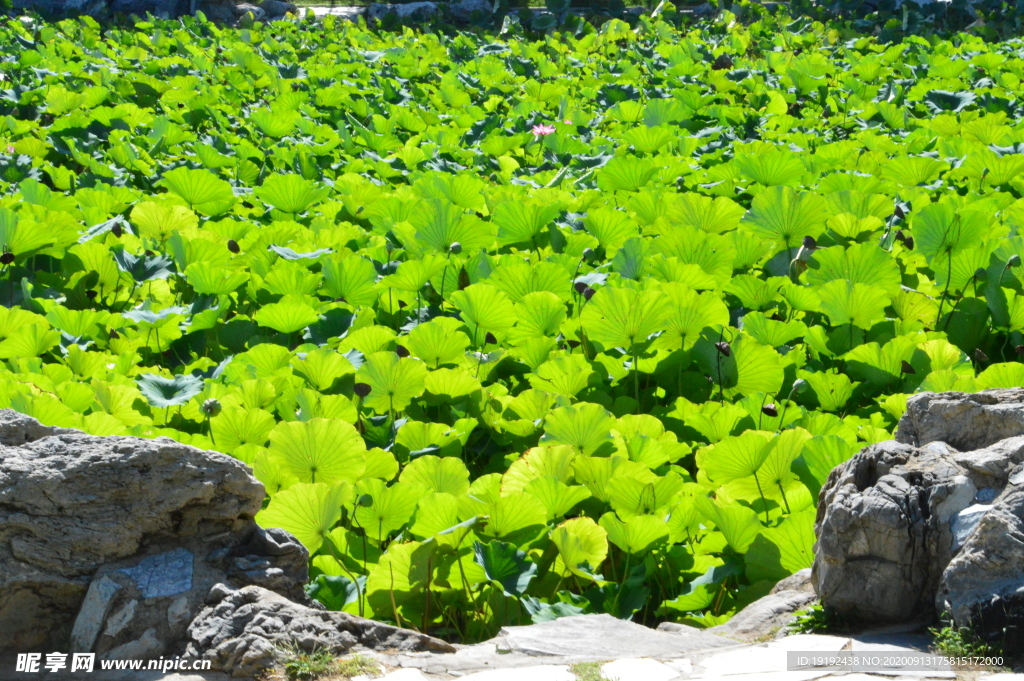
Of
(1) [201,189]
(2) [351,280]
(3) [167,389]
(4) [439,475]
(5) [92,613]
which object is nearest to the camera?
(5) [92,613]

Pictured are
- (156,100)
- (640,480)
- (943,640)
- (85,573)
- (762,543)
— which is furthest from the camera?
(156,100)

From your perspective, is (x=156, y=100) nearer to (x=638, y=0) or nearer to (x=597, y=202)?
(x=597, y=202)

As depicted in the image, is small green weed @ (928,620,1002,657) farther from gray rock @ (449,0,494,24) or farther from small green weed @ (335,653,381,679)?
gray rock @ (449,0,494,24)

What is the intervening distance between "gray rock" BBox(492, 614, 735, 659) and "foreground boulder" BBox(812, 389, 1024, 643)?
21 centimetres

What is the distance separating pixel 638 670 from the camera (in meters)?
1.24

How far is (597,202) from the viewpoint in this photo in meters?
3.84

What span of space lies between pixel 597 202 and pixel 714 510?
Answer: 7.43 feet

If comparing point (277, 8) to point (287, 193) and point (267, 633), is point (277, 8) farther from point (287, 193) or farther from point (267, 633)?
point (267, 633)

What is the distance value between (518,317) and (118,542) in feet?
4.77

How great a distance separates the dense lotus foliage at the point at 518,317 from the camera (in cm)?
177

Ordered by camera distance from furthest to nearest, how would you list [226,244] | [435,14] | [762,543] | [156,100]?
[435,14]
[156,100]
[226,244]
[762,543]

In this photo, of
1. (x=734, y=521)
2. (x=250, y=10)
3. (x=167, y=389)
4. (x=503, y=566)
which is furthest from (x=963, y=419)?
(x=250, y=10)

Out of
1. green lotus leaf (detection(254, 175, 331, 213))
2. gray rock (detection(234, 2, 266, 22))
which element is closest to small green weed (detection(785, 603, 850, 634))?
green lotus leaf (detection(254, 175, 331, 213))

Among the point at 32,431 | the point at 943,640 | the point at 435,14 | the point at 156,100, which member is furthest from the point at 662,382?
the point at 435,14
